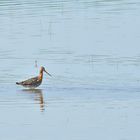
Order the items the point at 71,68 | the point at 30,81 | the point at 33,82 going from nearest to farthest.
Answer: the point at 33,82, the point at 30,81, the point at 71,68

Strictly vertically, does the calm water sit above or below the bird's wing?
above

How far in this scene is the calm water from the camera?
13031mm

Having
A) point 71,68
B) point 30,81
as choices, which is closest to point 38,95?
point 30,81

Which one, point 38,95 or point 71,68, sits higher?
point 71,68

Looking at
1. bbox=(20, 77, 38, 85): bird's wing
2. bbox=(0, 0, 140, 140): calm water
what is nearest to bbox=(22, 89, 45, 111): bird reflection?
bbox=(0, 0, 140, 140): calm water

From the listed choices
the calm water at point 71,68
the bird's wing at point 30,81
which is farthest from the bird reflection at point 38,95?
the bird's wing at point 30,81

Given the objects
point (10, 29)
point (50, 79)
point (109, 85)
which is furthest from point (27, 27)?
point (109, 85)

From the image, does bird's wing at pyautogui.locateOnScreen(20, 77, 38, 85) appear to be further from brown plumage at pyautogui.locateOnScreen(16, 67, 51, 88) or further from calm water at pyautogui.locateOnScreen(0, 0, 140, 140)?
calm water at pyautogui.locateOnScreen(0, 0, 140, 140)

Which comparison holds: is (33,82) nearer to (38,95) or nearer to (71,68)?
(38,95)

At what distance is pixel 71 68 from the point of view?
60.5 ft

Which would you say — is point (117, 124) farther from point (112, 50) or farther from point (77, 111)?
point (112, 50)

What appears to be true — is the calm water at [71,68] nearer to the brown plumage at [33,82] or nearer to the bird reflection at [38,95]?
the bird reflection at [38,95]

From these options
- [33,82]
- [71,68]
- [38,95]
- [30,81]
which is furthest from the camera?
[71,68]

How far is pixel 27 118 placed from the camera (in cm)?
1365
